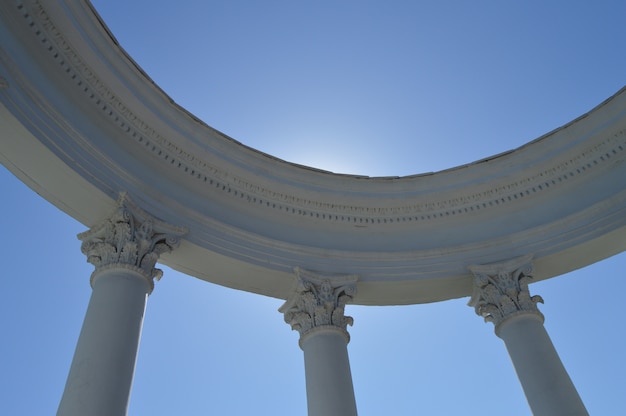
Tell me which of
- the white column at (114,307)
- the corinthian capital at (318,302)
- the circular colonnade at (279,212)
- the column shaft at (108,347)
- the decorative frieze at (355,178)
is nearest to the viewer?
the column shaft at (108,347)

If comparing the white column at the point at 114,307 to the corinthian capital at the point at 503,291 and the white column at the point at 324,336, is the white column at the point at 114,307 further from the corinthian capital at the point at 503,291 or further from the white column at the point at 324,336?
the corinthian capital at the point at 503,291

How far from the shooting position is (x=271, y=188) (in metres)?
44.8

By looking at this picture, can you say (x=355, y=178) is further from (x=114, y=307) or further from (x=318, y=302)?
(x=114, y=307)

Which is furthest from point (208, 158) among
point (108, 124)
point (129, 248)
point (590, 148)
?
point (590, 148)

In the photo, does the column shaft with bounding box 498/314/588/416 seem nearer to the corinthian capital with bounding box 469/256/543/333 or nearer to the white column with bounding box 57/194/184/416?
the corinthian capital with bounding box 469/256/543/333

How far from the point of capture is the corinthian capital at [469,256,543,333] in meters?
39.8

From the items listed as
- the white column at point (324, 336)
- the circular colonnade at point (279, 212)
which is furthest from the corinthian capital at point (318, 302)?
the circular colonnade at point (279, 212)

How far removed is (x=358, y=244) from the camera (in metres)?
45.5

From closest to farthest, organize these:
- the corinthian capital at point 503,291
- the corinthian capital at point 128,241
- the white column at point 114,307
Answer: the white column at point 114,307
the corinthian capital at point 128,241
the corinthian capital at point 503,291

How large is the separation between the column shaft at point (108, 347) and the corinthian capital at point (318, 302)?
1073 centimetres

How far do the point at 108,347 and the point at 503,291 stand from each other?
26.2m

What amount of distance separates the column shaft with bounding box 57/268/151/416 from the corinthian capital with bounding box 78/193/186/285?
2.71 feet

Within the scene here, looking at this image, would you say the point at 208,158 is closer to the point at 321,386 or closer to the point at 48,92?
the point at 48,92

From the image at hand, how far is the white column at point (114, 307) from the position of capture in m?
27.1
